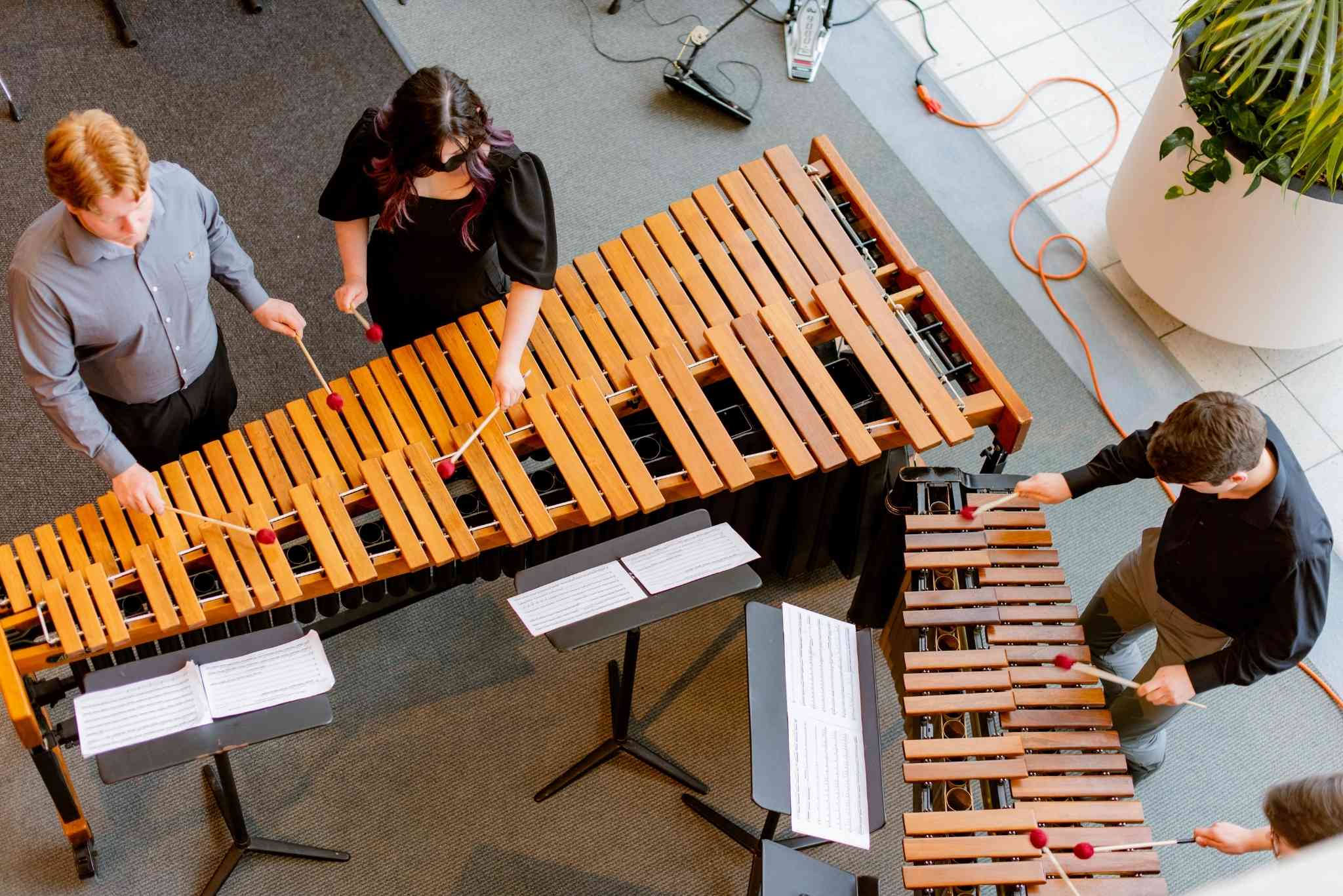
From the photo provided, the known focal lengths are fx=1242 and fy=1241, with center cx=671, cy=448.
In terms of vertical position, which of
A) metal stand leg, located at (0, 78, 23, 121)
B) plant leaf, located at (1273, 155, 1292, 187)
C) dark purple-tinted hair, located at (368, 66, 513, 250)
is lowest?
metal stand leg, located at (0, 78, 23, 121)

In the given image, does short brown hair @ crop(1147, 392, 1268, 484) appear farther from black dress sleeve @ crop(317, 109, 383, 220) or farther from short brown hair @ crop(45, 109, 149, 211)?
short brown hair @ crop(45, 109, 149, 211)

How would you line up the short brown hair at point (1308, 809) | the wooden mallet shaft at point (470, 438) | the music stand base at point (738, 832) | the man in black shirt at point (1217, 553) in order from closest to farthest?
the short brown hair at point (1308, 809), the man in black shirt at point (1217, 553), the wooden mallet shaft at point (470, 438), the music stand base at point (738, 832)

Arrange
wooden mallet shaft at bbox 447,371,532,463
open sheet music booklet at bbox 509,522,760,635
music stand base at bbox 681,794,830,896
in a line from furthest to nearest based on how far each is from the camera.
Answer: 1. music stand base at bbox 681,794,830,896
2. wooden mallet shaft at bbox 447,371,532,463
3. open sheet music booklet at bbox 509,522,760,635

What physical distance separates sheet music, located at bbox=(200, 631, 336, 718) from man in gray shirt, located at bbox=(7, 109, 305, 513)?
43 cm

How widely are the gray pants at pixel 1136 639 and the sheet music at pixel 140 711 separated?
2.20 meters

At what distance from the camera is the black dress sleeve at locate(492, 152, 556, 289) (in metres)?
2.89

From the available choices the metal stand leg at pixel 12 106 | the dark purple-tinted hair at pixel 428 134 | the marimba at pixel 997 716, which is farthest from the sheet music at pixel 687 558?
the metal stand leg at pixel 12 106

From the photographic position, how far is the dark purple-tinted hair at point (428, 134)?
8.73 feet

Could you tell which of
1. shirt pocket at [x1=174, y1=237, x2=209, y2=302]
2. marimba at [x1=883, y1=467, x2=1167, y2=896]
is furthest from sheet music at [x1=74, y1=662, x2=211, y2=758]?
marimba at [x1=883, y1=467, x2=1167, y2=896]

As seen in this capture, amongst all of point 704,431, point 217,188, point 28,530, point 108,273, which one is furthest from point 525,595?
point 217,188

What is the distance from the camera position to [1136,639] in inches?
135

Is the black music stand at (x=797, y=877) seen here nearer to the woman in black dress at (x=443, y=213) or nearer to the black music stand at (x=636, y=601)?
the black music stand at (x=636, y=601)

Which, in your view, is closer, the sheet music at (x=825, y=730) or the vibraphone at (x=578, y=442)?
the sheet music at (x=825, y=730)

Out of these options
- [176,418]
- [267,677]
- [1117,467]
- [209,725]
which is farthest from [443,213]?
[1117,467]
